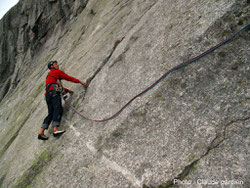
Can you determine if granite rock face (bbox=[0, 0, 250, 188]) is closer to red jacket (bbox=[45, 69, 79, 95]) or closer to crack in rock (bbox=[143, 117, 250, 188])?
crack in rock (bbox=[143, 117, 250, 188])

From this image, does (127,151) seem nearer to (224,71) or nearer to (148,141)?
(148,141)

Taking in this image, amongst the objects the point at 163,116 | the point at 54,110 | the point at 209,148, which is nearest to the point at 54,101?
the point at 54,110

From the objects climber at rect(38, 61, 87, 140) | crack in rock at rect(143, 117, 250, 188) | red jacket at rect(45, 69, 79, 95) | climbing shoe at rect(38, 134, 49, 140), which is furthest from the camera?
red jacket at rect(45, 69, 79, 95)

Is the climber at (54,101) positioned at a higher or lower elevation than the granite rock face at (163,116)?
higher

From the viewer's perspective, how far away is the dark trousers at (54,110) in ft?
16.2

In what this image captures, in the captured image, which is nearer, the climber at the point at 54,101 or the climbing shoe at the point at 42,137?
the climbing shoe at the point at 42,137

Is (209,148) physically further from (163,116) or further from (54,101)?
(54,101)

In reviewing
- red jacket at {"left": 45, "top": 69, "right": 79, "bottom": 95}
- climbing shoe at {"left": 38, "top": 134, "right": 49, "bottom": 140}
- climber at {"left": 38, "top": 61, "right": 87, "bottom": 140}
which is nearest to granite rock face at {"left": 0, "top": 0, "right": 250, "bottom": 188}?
climbing shoe at {"left": 38, "top": 134, "right": 49, "bottom": 140}

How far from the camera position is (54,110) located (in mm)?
5008

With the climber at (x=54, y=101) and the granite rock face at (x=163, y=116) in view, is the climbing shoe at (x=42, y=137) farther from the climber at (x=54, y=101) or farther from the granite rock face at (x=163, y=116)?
the granite rock face at (x=163, y=116)

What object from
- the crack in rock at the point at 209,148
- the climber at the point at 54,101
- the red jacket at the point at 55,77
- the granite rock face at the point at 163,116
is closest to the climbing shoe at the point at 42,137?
the climber at the point at 54,101

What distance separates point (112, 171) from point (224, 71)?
2692 millimetres

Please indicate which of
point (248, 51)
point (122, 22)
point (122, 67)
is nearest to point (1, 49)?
point (122, 22)

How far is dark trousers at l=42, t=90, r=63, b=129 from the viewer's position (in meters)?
4.93
